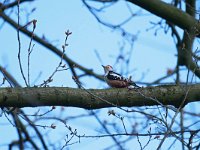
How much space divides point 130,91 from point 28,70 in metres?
1.08

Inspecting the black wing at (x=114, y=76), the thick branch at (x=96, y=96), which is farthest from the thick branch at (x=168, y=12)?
the thick branch at (x=96, y=96)

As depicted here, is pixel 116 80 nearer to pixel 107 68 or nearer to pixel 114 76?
pixel 114 76

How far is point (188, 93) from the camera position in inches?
194

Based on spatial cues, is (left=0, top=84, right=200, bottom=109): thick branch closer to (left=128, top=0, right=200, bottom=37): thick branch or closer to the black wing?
the black wing

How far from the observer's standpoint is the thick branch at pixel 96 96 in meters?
4.61

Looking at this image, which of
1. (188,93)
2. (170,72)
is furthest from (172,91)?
(170,72)

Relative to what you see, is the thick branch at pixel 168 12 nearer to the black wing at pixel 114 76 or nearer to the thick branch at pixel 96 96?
the black wing at pixel 114 76

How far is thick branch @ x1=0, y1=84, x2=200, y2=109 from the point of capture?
4.61m

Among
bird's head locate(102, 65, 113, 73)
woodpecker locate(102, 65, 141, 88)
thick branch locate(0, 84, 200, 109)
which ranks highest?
bird's head locate(102, 65, 113, 73)

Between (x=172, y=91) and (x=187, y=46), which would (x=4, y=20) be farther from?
(x=172, y=91)

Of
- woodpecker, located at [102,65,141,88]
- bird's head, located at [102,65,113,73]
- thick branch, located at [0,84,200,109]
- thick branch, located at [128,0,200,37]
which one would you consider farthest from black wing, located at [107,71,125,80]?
thick branch, located at [0,84,200,109]

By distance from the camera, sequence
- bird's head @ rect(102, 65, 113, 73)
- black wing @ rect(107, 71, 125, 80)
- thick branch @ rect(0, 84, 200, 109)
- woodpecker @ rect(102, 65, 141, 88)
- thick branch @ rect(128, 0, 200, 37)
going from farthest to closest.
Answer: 1. bird's head @ rect(102, 65, 113, 73)
2. thick branch @ rect(128, 0, 200, 37)
3. black wing @ rect(107, 71, 125, 80)
4. woodpecker @ rect(102, 65, 141, 88)
5. thick branch @ rect(0, 84, 200, 109)

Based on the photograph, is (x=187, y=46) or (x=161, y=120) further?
(x=187, y=46)

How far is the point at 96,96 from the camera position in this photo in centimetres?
459
